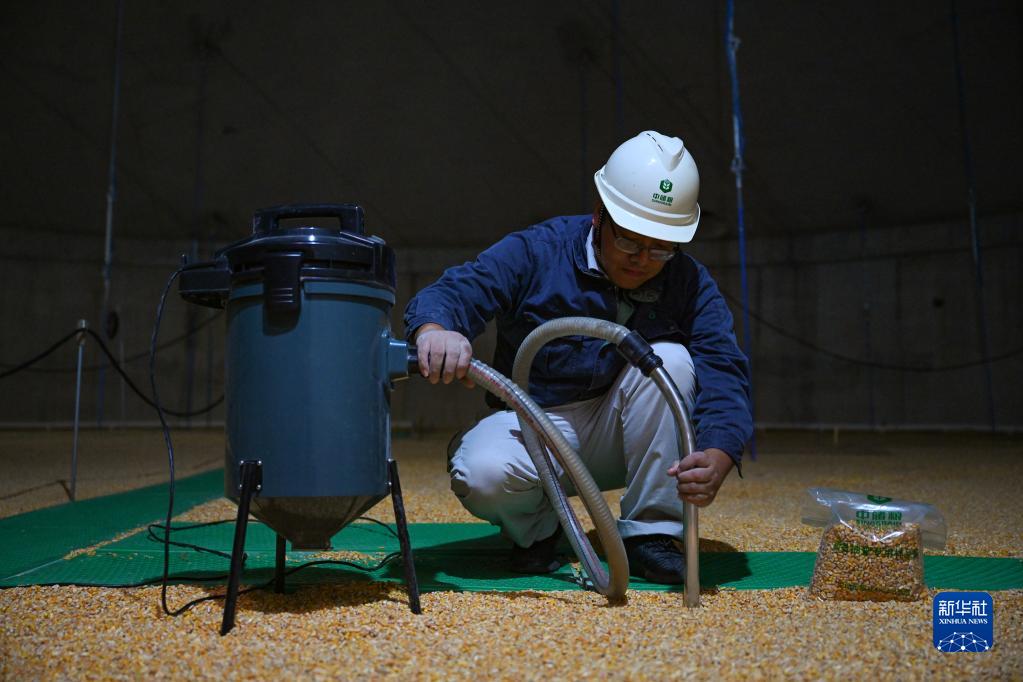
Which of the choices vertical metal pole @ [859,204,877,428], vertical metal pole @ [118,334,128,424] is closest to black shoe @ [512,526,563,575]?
vertical metal pole @ [859,204,877,428]

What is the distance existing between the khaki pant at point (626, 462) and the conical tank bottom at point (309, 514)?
37 cm

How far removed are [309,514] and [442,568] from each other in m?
0.54

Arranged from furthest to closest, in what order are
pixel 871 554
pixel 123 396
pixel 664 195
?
pixel 123 396, pixel 664 195, pixel 871 554

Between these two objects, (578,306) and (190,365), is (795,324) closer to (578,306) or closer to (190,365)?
(190,365)

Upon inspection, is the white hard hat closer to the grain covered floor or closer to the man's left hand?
the man's left hand

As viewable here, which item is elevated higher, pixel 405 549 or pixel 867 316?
pixel 867 316

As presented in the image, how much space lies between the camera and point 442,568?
180cm

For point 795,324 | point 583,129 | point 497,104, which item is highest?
point 497,104

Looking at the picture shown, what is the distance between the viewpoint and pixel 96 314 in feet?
Answer: 29.9

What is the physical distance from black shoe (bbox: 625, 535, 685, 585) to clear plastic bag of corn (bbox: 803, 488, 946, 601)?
26 centimetres

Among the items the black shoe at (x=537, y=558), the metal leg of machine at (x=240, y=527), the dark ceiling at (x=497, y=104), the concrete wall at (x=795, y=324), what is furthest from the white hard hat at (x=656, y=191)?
the concrete wall at (x=795, y=324)

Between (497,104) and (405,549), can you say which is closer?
(405,549)

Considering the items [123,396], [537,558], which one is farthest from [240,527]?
[123,396]

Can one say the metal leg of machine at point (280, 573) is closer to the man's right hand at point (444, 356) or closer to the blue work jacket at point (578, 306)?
the man's right hand at point (444, 356)
